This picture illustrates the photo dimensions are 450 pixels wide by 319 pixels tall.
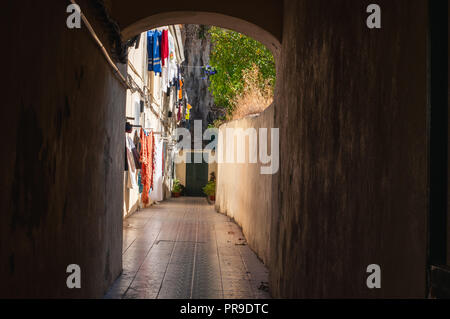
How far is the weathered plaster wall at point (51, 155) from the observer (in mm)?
2082

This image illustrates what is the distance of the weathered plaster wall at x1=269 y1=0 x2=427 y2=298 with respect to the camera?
1.65 meters

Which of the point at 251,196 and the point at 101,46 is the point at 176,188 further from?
the point at 101,46

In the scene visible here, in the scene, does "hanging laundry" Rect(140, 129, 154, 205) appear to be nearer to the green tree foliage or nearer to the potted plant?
the green tree foliage

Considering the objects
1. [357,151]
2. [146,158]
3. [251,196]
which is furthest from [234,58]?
[357,151]

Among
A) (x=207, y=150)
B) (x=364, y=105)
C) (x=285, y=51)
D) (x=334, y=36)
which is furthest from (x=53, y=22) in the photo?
(x=207, y=150)

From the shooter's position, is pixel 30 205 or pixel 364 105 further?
pixel 30 205

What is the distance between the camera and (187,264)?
6.52 meters

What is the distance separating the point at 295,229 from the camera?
385 cm

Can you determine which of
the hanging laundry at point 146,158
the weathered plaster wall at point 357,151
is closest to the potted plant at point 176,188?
the hanging laundry at point 146,158

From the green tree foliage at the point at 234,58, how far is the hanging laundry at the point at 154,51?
2887mm

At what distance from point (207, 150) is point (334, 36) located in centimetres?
2423

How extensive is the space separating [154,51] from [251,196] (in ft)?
23.0
